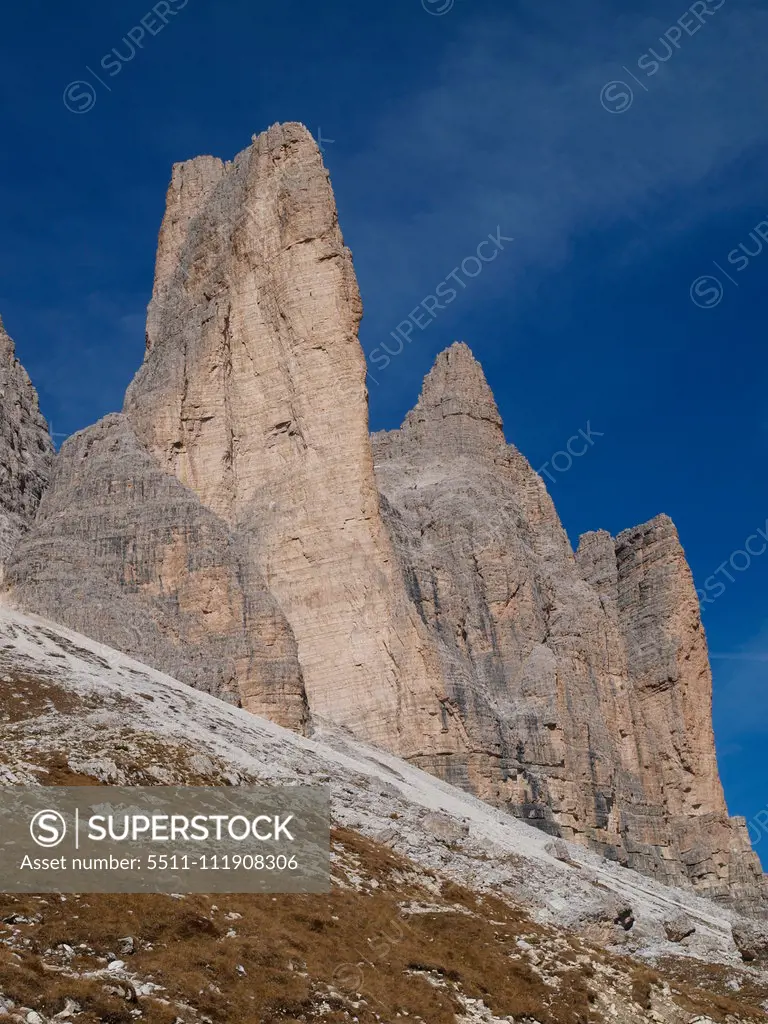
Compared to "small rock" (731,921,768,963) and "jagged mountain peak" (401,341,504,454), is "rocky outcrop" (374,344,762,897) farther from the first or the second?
"small rock" (731,921,768,963)

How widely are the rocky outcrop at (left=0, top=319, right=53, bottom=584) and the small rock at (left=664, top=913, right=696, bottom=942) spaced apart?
44968mm

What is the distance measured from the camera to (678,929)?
40.6 metres

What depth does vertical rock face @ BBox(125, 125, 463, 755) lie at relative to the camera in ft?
249

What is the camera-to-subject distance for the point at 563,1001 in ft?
86.8

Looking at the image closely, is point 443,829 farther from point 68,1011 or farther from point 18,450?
point 18,450

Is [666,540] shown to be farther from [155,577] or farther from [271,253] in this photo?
[155,577]

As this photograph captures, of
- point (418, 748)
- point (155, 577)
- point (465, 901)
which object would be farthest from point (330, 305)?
point (465, 901)

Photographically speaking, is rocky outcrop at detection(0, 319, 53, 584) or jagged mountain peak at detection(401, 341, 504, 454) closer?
rocky outcrop at detection(0, 319, 53, 584)

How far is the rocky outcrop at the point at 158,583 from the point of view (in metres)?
65.6

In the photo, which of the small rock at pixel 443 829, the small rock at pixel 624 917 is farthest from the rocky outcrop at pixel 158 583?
the small rock at pixel 624 917

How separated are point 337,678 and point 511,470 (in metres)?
42.2

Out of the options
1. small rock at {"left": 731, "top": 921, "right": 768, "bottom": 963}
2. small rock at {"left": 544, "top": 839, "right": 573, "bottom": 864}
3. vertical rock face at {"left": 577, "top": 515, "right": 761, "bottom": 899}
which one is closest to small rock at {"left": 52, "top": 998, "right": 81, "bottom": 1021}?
small rock at {"left": 731, "top": 921, "right": 768, "bottom": 963}

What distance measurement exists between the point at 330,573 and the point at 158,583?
38.8ft

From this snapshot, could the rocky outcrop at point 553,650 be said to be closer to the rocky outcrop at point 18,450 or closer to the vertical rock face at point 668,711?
the vertical rock face at point 668,711
